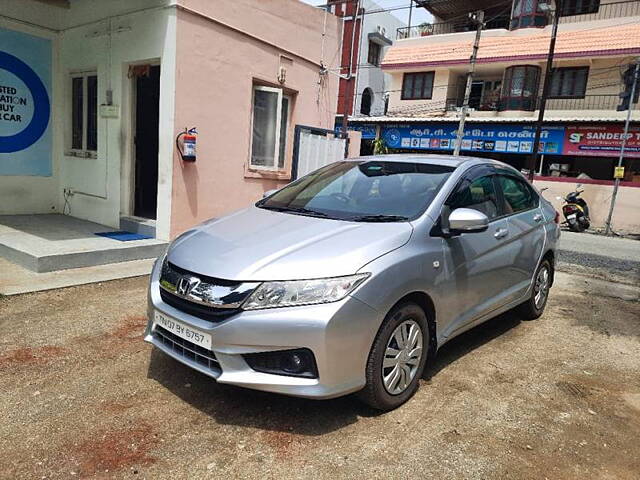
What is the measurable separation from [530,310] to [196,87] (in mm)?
5038

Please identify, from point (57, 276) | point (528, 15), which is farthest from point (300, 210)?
point (528, 15)

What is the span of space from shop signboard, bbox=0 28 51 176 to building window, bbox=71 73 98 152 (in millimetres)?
388

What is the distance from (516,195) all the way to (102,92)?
6.02 m

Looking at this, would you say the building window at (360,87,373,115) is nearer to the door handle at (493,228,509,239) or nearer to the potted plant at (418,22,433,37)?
the potted plant at (418,22,433,37)

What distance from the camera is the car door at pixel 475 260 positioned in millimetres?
3463

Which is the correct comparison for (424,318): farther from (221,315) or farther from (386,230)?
(221,315)

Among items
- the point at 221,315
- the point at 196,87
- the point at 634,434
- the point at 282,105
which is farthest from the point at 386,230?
the point at 282,105

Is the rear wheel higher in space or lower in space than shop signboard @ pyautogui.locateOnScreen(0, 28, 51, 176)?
lower

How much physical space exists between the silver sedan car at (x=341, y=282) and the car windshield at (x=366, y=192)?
0.02 m

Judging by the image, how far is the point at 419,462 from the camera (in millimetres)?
2596

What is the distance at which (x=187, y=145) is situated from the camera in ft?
22.0

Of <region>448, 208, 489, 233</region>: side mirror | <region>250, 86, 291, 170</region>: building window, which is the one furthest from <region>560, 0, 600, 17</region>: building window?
<region>448, 208, 489, 233</region>: side mirror

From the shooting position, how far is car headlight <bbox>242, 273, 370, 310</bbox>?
266cm

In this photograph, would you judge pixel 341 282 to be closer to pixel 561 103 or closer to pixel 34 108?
pixel 34 108
